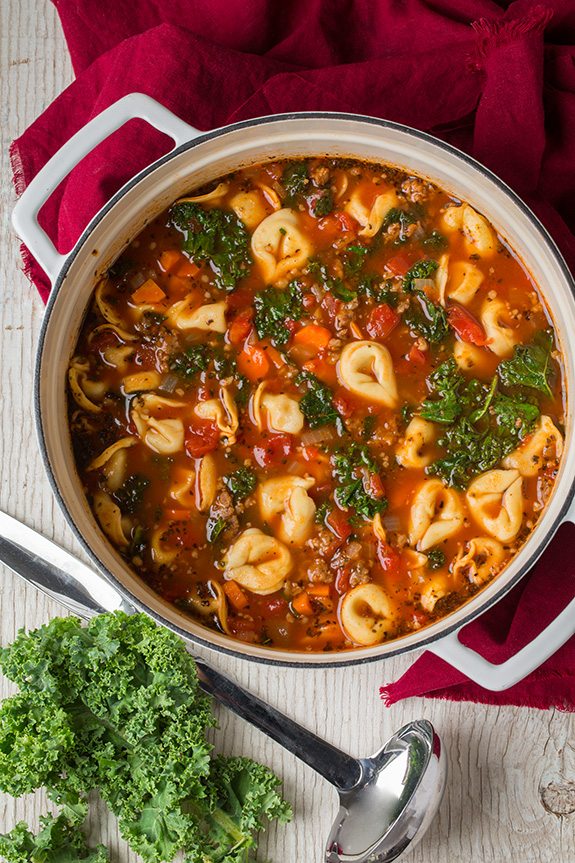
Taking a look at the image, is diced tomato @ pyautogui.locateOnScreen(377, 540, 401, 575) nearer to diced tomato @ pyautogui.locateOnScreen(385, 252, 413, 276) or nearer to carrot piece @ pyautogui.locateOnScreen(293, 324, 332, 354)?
carrot piece @ pyautogui.locateOnScreen(293, 324, 332, 354)

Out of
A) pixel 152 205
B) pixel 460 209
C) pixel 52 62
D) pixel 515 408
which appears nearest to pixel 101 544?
pixel 152 205

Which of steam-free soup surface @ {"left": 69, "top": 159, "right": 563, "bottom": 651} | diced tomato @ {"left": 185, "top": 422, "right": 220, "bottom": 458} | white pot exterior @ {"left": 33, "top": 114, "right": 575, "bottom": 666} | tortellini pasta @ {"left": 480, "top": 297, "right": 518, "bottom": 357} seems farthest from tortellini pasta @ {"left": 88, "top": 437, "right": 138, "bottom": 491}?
tortellini pasta @ {"left": 480, "top": 297, "right": 518, "bottom": 357}

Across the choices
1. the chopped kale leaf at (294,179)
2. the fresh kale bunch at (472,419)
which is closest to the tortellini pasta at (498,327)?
the fresh kale bunch at (472,419)

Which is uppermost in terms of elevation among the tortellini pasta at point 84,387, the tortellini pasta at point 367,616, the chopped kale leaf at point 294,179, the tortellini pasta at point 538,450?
the chopped kale leaf at point 294,179

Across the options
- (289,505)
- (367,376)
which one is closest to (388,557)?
(289,505)

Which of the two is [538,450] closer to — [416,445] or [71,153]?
[416,445]

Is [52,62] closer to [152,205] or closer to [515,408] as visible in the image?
[152,205]

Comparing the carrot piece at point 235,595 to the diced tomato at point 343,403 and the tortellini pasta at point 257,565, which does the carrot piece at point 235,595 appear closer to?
the tortellini pasta at point 257,565
